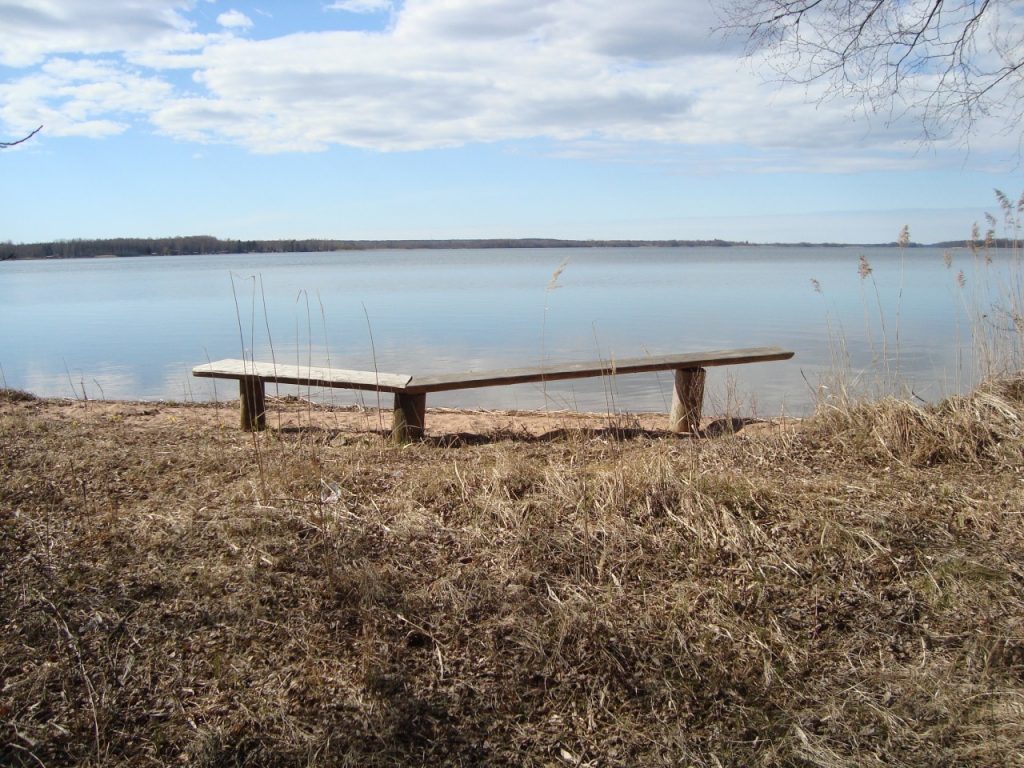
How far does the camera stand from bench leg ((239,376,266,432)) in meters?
6.35

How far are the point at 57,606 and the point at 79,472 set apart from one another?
1.64 metres

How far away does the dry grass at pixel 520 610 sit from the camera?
2.47 meters

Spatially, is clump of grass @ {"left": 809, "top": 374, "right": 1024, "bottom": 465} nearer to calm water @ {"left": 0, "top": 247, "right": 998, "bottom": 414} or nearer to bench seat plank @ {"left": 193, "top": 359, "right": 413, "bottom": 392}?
calm water @ {"left": 0, "top": 247, "right": 998, "bottom": 414}

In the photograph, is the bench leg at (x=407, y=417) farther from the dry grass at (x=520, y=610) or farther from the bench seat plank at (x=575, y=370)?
the dry grass at (x=520, y=610)

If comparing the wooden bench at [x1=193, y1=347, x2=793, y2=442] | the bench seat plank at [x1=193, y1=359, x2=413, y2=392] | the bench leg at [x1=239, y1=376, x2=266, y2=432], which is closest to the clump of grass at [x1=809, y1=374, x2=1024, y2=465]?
the wooden bench at [x1=193, y1=347, x2=793, y2=442]

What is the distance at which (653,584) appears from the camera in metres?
3.29

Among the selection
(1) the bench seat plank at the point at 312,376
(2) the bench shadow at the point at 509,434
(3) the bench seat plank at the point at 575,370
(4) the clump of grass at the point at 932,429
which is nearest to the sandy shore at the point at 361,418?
(2) the bench shadow at the point at 509,434

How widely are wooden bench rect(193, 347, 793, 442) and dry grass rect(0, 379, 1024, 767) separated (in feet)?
4.22

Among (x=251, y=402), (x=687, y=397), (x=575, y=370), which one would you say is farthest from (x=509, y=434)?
(x=251, y=402)

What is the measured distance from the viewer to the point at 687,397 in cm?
697

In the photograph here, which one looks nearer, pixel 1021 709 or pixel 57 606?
pixel 1021 709

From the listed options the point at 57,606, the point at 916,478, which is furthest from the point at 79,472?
the point at 916,478

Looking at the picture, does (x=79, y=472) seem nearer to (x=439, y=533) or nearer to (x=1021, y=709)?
(x=439, y=533)

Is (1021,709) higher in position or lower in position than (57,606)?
lower
